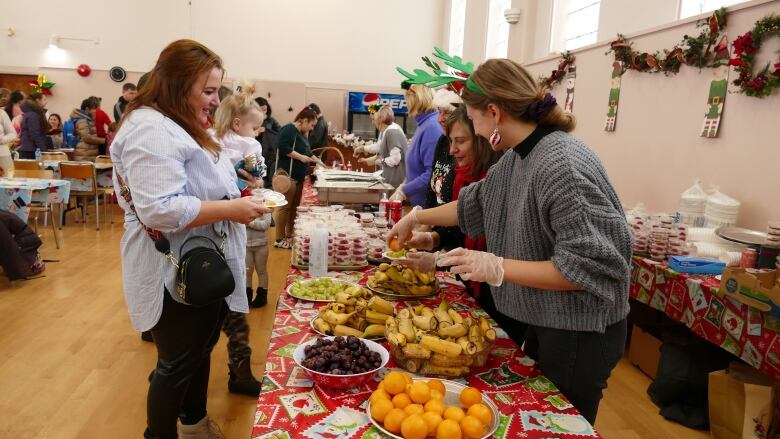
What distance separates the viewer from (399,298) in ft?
7.07

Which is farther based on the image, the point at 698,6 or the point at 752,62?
the point at 698,6

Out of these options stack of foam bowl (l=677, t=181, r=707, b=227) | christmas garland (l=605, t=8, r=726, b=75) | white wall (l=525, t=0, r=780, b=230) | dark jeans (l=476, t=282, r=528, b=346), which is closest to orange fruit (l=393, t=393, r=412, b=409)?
dark jeans (l=476, t=282, r=528, b=346)

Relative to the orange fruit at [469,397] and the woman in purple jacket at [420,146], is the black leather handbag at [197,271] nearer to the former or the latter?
the orange fruit at [469,397]

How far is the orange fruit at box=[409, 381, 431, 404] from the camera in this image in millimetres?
1315

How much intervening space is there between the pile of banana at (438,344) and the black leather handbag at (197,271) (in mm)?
543

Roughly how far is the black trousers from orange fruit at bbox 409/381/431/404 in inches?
35.4

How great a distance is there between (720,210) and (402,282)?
2.40 meters

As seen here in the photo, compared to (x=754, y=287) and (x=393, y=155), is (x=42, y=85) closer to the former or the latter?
(x=393, y=155)

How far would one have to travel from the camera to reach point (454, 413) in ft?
4.14

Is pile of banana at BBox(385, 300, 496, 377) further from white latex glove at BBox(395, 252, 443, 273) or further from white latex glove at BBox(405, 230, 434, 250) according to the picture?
white latex glove at BBox(405, 230, 434, 250)

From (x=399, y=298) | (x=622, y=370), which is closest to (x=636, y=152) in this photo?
(x=622, y=370)

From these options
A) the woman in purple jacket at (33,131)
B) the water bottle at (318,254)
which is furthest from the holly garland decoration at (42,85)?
the water bottle at (318,254)

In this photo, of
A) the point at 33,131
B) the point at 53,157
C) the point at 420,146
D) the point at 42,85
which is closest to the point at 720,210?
the point at 420,146

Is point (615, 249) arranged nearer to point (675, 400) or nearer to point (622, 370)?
point (675, 400)
